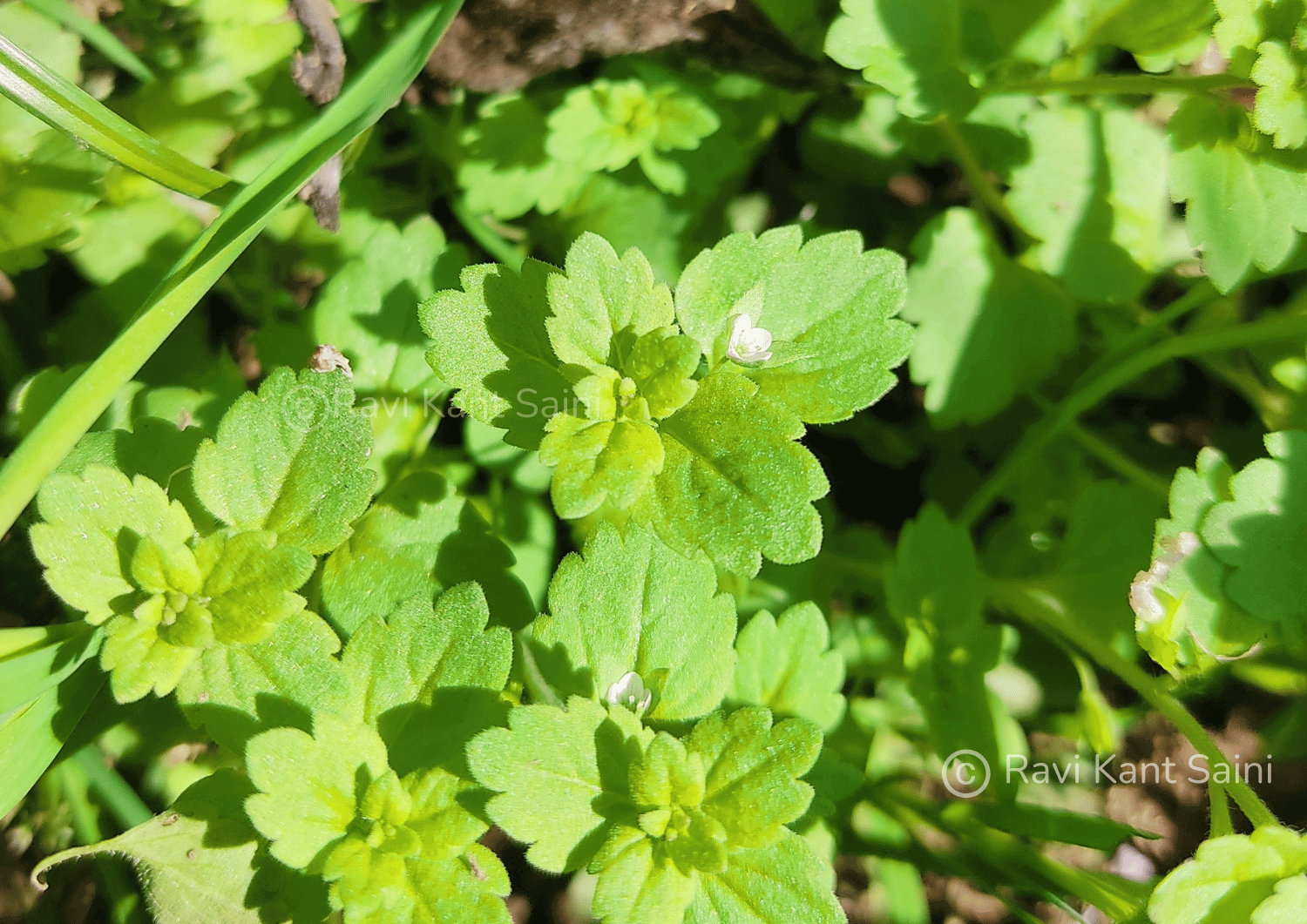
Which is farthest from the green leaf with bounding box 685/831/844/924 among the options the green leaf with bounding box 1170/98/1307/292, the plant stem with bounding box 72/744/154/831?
the green leaf with bounding box 1170/98/1307/292

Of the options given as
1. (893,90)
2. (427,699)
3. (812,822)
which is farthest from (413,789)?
(893,90)

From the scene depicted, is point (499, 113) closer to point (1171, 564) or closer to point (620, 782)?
point (620, 782)

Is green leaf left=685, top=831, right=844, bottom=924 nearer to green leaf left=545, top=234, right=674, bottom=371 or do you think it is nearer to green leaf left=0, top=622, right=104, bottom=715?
green leaf left=545, top=234, right=674, bottom=371

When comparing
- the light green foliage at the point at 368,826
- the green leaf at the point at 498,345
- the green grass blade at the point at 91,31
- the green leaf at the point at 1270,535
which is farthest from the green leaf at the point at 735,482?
the green grass blade at the point at 91,31

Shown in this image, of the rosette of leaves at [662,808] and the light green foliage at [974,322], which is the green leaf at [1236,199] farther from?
the rosette of leaves at [662,808]

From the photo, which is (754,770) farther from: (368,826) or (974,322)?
(974,322)

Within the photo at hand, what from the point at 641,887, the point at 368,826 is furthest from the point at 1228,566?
the point at 368,826

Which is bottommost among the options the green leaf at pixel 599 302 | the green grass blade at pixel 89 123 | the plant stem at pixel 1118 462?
the plant stem at pixel 1118 462
